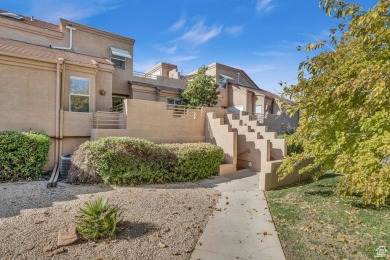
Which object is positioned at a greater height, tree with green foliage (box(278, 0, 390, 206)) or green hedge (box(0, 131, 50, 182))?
tree with green foliage (box(278, 0, 390, 206))

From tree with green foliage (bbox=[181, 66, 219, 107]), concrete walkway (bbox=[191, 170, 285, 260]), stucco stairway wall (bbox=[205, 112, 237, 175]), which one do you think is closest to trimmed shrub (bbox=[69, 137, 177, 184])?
concrete walkway (bbox=[191, 170, 285, 260])

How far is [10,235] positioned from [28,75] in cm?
823

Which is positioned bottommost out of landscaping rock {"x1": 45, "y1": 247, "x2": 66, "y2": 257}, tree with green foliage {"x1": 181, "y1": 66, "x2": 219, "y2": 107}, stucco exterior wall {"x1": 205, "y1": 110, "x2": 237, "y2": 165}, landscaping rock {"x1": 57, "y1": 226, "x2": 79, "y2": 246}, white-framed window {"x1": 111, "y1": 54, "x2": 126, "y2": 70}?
landscaping rock {"x1": 45, "y1": 247, "x2": 66, "y2": 257}

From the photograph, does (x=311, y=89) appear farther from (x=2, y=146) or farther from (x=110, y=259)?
(x=2, y=146)

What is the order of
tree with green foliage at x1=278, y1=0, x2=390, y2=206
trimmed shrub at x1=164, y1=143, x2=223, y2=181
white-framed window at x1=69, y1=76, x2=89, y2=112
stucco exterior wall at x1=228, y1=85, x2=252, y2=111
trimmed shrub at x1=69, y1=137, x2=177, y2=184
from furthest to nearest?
1. stucco exterior wall at x1=228, y1=85, x2=252, y2=111
2. white-framed window at x1=69, y1=76, x2=89, y2=112
3. trimmed shrub at x1=164, y1=143, x2=223, y2=181
4. trimmed shrub at x1=69, y1=137, x2=177, y2=184
5. tree with green foliage at x1=278, y1=0, x2=390, y2=206

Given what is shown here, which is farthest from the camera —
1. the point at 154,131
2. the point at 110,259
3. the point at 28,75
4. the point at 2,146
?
the point at 154,131

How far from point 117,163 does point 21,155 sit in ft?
12.0

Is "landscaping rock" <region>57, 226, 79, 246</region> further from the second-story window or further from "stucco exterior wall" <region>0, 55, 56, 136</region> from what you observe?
the second-story window

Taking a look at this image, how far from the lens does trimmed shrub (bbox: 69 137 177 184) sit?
26.2ft

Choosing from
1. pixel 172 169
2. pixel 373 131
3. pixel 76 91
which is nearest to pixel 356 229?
pixel 373 131

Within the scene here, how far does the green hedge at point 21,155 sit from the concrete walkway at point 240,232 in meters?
7.21

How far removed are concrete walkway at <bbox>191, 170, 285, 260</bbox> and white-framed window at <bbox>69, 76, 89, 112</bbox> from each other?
28.9 ft

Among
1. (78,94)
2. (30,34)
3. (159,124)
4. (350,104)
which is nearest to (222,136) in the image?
(159,124)

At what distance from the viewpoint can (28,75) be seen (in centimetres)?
991
